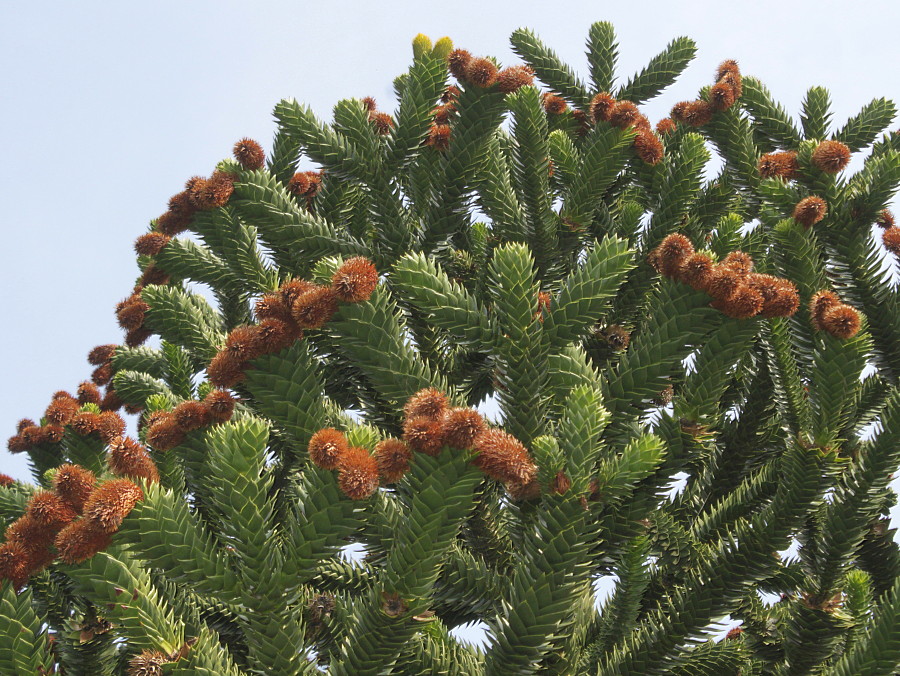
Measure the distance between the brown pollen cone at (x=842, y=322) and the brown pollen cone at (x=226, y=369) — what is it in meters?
2.38

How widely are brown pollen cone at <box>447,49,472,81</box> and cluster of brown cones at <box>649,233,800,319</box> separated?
180 cm

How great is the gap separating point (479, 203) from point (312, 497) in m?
2.54

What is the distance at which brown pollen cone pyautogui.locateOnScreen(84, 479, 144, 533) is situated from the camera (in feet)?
8.71

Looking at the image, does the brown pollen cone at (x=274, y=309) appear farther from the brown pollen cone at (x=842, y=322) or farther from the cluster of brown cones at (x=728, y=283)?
the brown pollen cone at (x=842, y=322)

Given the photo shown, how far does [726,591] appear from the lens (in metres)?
3.49

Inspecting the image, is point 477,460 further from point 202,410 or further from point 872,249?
point 872,249

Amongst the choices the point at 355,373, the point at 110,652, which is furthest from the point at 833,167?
the point at 110,652

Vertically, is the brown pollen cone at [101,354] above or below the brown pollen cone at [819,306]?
below

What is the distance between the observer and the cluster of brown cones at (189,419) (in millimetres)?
3346

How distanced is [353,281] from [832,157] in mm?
2853

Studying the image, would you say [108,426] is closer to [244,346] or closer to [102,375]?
[102,375]

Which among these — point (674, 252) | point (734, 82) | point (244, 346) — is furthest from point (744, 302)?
point (734, 82)

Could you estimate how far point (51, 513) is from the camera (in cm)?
289

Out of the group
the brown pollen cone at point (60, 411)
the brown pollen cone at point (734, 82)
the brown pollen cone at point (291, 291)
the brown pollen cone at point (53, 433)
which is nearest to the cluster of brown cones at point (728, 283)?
the brown pollen cone at point (291, 291)
